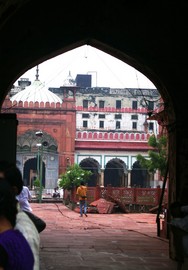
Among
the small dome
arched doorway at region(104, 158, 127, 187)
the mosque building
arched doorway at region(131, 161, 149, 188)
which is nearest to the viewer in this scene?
the mosque building

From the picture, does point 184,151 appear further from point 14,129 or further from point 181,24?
point 14,129

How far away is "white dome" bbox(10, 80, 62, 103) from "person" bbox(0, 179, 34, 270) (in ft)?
115

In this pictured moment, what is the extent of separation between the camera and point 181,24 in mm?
7992

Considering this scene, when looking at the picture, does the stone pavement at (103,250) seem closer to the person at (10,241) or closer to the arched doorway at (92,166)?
the person at (10,241)

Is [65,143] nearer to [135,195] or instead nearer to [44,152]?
[44,152]

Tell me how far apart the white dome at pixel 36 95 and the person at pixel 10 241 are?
34.9 meters

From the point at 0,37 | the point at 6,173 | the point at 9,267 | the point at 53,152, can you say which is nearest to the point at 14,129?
the point at 0,37

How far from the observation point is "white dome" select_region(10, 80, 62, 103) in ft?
121

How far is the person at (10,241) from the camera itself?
→ 1.73 meters

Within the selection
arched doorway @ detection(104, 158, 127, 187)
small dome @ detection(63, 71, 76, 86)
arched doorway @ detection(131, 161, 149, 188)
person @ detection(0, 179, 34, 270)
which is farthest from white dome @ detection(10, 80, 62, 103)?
person @ detection(0, 179, 34, 270)

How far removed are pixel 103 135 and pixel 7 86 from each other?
95.8ft

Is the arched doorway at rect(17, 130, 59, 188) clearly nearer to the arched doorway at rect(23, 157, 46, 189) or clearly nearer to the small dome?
the arched doorway at rect(23, 157, 46, 189)

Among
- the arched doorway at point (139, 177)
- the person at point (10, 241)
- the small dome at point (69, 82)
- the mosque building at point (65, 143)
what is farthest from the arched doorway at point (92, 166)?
the person at point (10, 241)

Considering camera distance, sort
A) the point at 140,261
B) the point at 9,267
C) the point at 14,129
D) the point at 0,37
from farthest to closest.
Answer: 1. the point at 0,37
2. the point at 140,261
3. the point at 14,129
4. the point at 9,267
